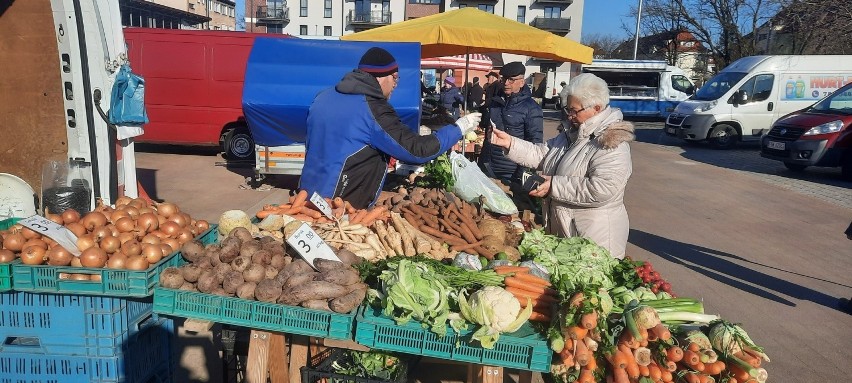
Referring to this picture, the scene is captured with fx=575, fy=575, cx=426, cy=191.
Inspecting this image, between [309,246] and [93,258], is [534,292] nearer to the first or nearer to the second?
[309,246]

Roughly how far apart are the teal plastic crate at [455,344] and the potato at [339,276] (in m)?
0.24

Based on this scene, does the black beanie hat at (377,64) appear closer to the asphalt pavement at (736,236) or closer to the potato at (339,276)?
the potato at (339,276)

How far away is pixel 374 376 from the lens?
9.89 ft

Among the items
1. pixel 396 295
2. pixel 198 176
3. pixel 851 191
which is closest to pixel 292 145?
pixel 198 176

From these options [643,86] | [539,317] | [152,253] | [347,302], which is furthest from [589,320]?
[643,86]

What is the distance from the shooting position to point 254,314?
2.78m

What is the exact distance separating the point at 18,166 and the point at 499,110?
5.22 meters

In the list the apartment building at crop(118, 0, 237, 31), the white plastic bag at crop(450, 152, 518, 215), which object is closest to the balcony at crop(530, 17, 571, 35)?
the apartment building at crop(118, 0, 237, 31)

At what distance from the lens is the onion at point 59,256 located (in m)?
2.88

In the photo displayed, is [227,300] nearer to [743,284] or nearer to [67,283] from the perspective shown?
[67,283]

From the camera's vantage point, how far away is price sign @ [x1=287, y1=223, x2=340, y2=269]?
3021 mm

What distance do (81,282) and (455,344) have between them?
182 cm

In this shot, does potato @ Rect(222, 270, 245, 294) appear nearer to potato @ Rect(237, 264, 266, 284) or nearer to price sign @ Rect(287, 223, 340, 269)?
potato @ Rect(237, 264, 266, 284)

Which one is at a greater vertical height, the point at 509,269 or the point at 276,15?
the point at 276,15
